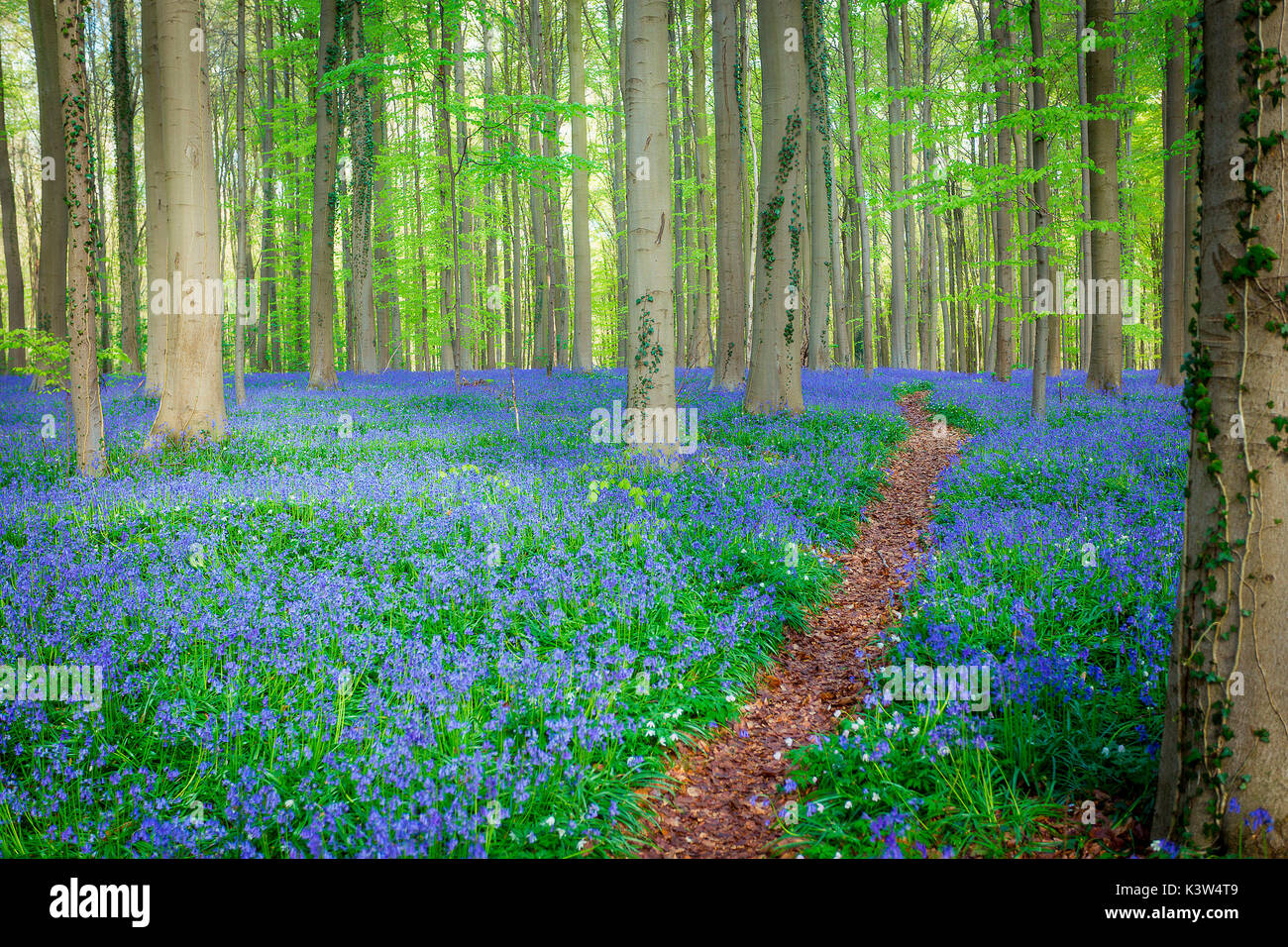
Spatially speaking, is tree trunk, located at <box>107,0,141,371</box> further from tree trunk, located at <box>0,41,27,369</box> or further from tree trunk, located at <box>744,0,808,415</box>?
tree trunk, located at <box>744,0,808,415</box>

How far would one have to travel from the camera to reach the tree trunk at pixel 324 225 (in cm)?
1697

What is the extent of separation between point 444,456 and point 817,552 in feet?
17.2

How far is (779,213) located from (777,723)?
9750 millimetres

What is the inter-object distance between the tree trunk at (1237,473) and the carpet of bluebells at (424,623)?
0.59m

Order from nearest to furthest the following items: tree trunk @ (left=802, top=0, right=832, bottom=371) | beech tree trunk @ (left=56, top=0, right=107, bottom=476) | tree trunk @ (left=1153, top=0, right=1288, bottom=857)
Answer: tree trunk @ (left=1153, top=0, right=1288, bottom=857) → beech tree trunk @ (left=56, top=0, right=107, bottom=476) → tree trunk @ (left=802, top=0, right=832, bottom=371)

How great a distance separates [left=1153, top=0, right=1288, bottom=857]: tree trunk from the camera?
2.62 meters

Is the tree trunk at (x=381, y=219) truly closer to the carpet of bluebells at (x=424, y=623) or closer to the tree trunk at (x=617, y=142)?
the tree trunk at (x=617, y=142)

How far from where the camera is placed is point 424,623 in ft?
15.6

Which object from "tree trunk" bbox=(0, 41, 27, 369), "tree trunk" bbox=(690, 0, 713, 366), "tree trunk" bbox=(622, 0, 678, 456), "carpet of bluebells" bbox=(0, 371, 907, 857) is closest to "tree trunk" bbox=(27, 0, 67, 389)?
"tree trunk" bbox=(0, 41, 27, 369)

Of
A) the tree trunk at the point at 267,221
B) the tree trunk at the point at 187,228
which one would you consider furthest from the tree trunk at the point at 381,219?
the tree trunk at the point at 187,228

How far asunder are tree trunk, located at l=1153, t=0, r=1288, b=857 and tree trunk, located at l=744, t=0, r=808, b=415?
370 inches
